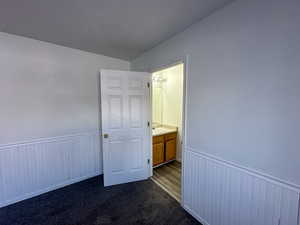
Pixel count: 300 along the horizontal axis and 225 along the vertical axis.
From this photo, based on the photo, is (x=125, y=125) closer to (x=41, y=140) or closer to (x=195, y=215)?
(x=41, y=140)

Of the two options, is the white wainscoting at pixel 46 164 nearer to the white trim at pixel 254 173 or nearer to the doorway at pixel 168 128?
the doorway at pixel 168 128

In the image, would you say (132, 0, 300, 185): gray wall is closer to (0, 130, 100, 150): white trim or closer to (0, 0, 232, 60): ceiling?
(0, 0, 232, 60): ceiling

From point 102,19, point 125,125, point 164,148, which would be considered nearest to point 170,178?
point 164,148

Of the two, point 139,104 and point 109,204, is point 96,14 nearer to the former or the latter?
point 139,104

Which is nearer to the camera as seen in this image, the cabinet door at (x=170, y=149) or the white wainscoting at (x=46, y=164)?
the white wainscoting at (x=46, y=164)

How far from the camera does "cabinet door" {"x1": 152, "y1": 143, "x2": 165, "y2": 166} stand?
3194 mm

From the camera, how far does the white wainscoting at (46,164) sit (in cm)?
211

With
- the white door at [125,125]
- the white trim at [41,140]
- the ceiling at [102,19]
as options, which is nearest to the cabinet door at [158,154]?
the white door at [125,125]

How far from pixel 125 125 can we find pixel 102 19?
5.32 feet

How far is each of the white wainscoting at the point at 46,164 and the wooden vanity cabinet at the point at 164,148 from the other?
1.16 metres

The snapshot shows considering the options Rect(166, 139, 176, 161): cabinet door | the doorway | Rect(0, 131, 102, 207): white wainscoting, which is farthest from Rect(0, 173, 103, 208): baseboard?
Rect(166, 139, 176, 161): cabinet door

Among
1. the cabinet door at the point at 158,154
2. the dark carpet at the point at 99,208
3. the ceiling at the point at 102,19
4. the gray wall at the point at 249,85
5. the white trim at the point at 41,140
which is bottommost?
the dark carpet at the point at 99,208

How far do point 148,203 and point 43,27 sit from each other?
2.79 m

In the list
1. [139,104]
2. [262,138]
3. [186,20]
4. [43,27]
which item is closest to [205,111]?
[262,138]
